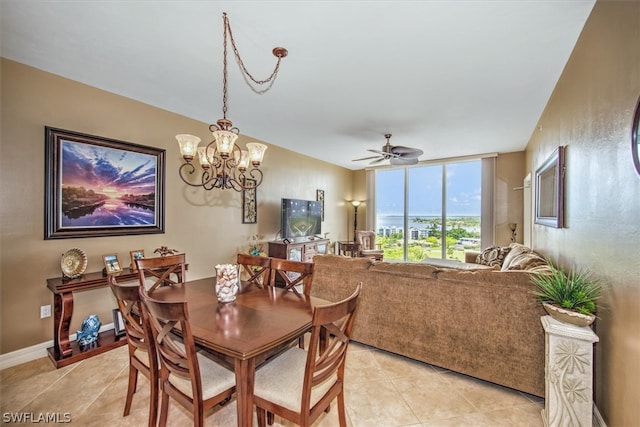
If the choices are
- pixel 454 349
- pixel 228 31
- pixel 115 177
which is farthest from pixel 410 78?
pixel 115 177

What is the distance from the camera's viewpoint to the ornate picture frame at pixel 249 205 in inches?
182

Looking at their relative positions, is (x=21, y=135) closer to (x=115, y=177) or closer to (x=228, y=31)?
(x=115, y=177)

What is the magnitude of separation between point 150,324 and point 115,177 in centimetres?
236

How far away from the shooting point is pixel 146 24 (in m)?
1.96

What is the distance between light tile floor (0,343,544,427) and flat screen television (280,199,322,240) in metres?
3.01

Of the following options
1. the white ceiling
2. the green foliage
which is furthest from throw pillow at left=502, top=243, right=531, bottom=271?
the white ceiling

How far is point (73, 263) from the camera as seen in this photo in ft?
8.57

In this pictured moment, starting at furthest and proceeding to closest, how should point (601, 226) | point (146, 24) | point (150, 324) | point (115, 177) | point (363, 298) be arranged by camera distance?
point (115, 177), point (363, 298), point (146, 24), point (601, 226), point (150, 324)

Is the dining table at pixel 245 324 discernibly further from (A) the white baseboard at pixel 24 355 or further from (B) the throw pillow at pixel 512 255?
(B) the throw pillow at pixel 512 255

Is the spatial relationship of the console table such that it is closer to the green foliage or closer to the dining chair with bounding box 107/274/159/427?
the dining chair with bounding box 107/274/159/427

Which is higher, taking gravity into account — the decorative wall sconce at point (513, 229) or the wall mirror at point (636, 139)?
the wall mirror at point (636, 139)

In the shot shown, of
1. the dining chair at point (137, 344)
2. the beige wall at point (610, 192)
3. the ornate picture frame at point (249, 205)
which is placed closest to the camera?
the beige wall at point (610, 192)

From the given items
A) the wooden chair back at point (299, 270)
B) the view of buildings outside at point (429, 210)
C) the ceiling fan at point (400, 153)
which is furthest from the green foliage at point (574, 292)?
the view of buildings outside at point (429, 210)

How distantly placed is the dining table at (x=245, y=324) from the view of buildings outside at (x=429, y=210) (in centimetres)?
545
